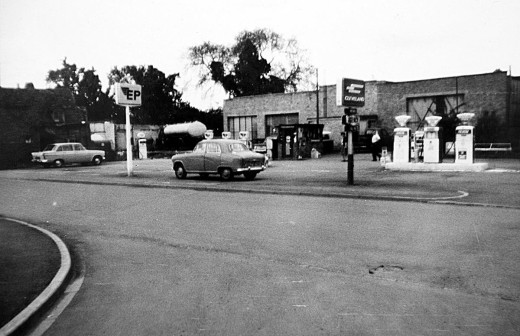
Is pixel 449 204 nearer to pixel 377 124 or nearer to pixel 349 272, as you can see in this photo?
pixel 349 272

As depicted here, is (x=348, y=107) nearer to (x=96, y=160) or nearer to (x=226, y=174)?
(x=226, y=174)

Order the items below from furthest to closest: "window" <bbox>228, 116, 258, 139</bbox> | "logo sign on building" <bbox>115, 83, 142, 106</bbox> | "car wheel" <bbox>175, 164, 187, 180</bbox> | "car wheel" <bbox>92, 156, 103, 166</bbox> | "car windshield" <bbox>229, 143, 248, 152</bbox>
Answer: "window" <bbox>228, 116, 258, 139</bbox> < "car wheel" <bbox>92, 156, 103, 166</bbox> < "logo sign on building" <bbox>115, 83, 142, 106</bbox> < "car wheel" <bbox>175, 164, 187, 180</bbox> < "car windshield" <bbox>229, 143, 248, 152</bbox>

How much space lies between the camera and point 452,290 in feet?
17.5

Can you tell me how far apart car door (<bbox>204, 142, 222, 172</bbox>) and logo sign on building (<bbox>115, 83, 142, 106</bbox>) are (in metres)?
4.97

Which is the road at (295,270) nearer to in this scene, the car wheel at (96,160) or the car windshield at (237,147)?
the car windshield at (237,147)

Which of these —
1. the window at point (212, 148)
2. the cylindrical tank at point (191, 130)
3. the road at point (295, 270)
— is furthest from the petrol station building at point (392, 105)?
the road at point (295, 270)

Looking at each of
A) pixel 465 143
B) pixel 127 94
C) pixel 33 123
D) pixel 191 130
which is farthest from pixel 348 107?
pixel 191 130

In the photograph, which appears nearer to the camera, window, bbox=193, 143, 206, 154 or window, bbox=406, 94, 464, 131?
window, bbox=193, 143, 206, 154

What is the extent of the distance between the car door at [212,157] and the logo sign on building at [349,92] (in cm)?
580

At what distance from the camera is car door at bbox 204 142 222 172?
785 inches

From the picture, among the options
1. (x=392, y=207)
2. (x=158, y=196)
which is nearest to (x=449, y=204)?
(x=392, y=207)

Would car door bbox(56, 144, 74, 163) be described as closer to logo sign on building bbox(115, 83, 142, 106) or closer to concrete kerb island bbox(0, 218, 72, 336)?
logo sign on building bbox(115, 83, 142, 106)

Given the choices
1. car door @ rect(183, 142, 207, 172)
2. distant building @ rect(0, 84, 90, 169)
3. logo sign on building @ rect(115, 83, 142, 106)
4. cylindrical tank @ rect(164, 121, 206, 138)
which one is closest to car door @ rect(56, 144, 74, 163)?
distant building @ rect(0, 84, 90, 169)

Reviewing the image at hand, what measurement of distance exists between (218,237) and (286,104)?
143 ft
